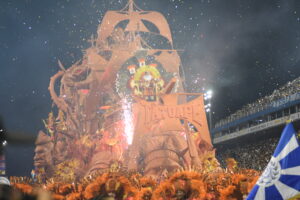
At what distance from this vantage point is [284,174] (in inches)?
140

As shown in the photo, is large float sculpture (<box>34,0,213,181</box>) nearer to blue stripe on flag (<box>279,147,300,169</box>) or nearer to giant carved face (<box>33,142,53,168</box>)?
giant carved face (<box>33,142,53,168</box>)

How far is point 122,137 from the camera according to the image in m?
25.2

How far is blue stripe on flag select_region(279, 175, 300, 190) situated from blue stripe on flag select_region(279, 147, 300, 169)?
99 millimetres

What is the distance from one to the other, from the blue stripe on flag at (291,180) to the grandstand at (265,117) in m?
23.0

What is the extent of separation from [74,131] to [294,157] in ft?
82.1

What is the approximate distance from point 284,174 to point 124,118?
75.3 ft

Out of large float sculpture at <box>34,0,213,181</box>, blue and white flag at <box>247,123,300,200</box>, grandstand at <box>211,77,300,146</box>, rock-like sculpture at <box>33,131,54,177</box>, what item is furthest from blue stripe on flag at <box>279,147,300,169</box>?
rock-like sculpture at <box>33,131,54,177</box>

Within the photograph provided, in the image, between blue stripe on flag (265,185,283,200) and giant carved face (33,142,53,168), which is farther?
giant carved face (33,142,53,168)

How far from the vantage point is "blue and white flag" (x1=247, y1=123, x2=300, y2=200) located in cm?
350

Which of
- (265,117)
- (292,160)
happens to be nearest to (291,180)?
(292,160)

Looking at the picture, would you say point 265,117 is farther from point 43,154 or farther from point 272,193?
point 272,193

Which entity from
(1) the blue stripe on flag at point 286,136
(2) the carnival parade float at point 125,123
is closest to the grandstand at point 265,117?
(2) the carnival parade float at point 125,123

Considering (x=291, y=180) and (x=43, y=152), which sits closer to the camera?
(x=291, y=180)

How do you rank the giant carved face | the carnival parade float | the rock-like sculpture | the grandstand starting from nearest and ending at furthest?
1. the carnival parade float
2. the rock-like sculpture
3. the giant carved face
4. the grandstand
